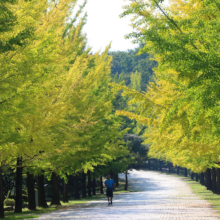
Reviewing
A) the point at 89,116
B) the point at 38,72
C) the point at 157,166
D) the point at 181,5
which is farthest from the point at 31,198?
the point at 157,166

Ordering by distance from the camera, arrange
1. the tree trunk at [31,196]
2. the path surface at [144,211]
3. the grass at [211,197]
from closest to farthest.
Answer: the path surface at [144,211] < the tree trunk at [31,196] < the grass at [211,197]

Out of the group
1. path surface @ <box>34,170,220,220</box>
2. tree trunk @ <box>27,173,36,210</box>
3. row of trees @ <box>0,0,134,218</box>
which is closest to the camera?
row of trees @ <box>0,0,134,218</box>

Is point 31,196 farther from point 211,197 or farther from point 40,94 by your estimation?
point 211,197

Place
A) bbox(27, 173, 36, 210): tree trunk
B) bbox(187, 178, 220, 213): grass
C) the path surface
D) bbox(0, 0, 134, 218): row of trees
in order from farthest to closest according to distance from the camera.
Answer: bbox(187, 178, 220, 213): grass
bbox(27, 173, 36, 210): tree trunk
the path surface
bbox(0, 0, 134, 218): row of trees

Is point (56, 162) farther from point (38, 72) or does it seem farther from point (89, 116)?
point (38, 72)

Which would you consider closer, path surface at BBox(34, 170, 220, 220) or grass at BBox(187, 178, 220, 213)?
path surface at BBox(34, 170, 220, 220)

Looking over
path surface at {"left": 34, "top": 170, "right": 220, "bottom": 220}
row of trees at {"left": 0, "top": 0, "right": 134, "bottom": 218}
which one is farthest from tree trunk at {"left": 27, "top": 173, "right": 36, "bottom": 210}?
path surface at {"left": 34, "top": 170, "right": 220, "bottom": 220}

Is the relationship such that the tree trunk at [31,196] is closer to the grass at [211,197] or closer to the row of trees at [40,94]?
the row of trees at [40,94]

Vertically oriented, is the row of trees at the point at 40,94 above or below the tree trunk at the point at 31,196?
above

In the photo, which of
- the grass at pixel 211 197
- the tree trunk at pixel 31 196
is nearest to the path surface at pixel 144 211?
the grass at pixel 211 197

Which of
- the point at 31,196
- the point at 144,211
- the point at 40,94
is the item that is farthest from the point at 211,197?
the point at 40,94

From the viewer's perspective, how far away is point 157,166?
96500 millimetres

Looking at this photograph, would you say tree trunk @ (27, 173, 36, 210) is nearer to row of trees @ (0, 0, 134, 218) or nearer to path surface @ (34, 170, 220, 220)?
row of trees @ (0, 0, 134, 218)

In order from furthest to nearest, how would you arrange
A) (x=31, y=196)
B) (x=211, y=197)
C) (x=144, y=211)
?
(x=211, y=197)
(x=31, y=196)
(x=144, y=211)
